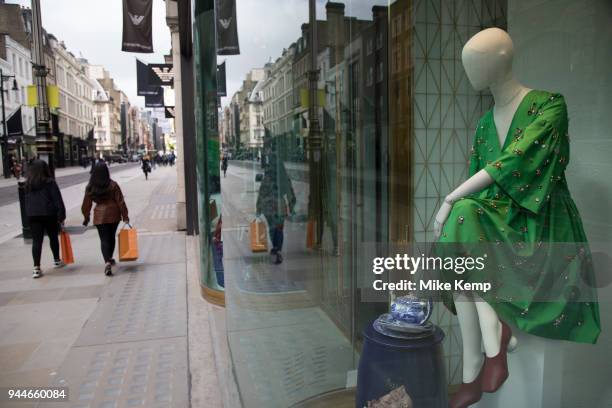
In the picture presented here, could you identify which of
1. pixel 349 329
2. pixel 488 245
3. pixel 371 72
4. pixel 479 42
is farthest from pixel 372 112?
pixel 349 329

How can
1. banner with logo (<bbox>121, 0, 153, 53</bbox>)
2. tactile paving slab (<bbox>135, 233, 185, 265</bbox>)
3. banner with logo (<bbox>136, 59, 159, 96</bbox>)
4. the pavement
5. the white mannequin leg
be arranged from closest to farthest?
the white mannequin leg < the pavement < tactile paving slab (<bbox>135, 233, 185, 265</bbox>) < banner with logo (<bbox>121, 0, 153, 53</bbox>) < banner with logo (<bbox>136, 59, 159, 96</bbox>)

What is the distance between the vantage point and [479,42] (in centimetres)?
169

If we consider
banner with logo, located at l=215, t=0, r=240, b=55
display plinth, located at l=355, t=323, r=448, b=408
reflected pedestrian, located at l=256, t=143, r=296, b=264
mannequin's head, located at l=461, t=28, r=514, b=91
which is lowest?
display plinth, located at l=355, t=323, r=448, b=408

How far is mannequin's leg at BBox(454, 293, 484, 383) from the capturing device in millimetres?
1743

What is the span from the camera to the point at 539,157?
5.22ft

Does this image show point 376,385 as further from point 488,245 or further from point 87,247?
point 87,247

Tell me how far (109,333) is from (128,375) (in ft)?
3.66

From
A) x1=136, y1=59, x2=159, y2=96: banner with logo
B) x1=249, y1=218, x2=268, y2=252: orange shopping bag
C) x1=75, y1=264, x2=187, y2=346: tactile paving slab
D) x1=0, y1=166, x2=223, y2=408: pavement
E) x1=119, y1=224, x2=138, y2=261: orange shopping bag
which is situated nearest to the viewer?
x1=249, y1=218, x2=268, y2=252: orange shopping bag

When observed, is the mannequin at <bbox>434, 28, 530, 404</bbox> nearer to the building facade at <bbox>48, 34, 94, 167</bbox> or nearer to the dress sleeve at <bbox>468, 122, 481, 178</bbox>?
the dress sleeve at <bbox>468, 122, 481, 178</bbox>

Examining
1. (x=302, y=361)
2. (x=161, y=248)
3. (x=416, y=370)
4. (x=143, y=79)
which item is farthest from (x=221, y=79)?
(x=143, y=79)

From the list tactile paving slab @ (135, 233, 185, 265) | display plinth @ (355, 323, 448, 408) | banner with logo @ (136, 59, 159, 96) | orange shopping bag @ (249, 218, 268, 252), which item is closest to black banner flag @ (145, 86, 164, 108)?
banner with logo @ (136, 59, 159, 96)

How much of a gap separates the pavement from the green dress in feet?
8.20

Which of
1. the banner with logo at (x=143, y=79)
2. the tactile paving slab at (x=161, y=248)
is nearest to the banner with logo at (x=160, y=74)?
the banner with logo at (x=143, y=79)

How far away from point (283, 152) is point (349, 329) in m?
1.11
